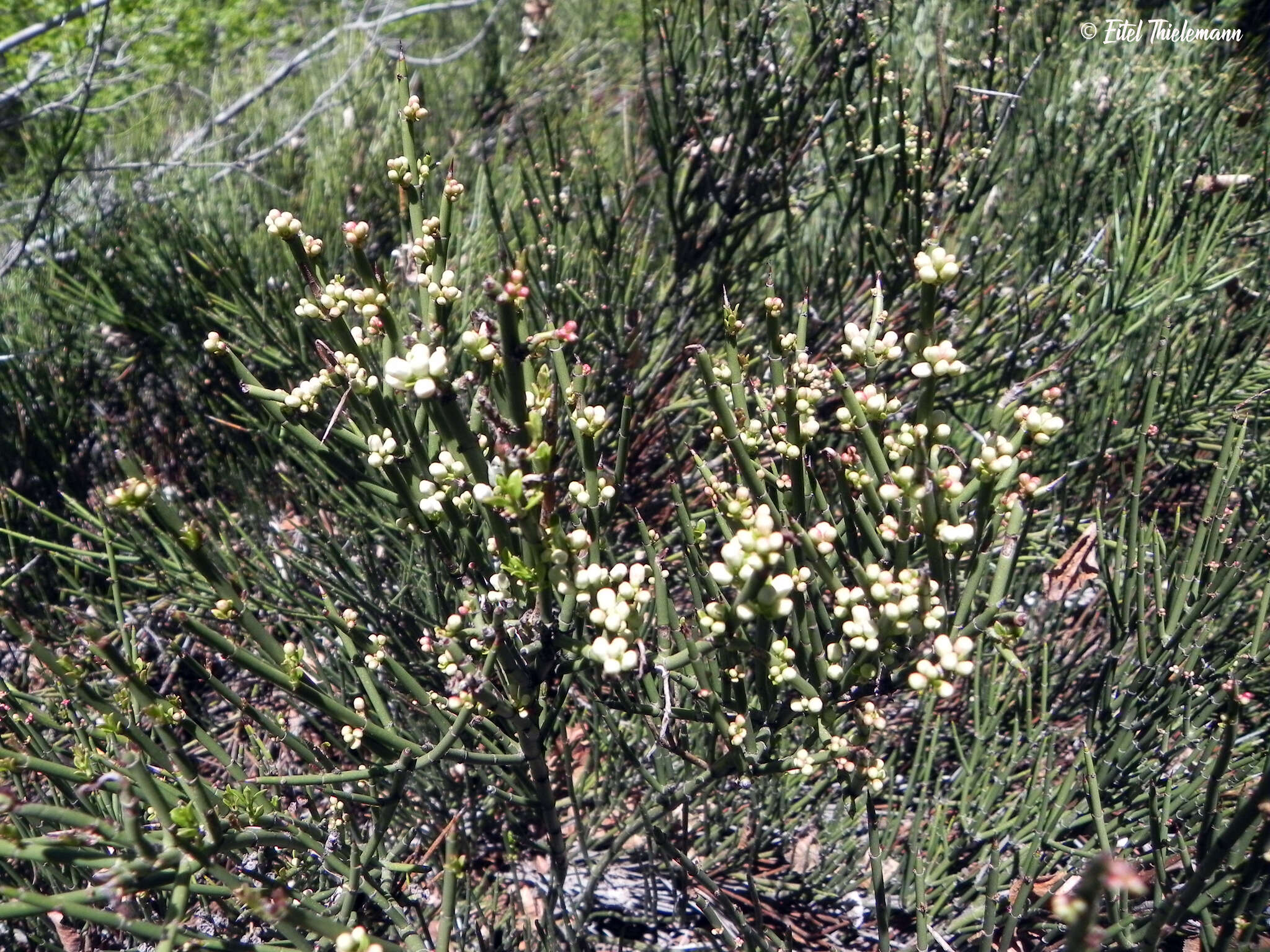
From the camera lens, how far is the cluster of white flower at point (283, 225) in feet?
3.89

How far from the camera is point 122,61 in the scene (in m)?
4.09

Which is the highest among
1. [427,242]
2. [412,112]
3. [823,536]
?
[412,112]

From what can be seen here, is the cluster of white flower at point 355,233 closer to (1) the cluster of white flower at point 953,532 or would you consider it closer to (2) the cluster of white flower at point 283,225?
(2) the cluster of white flower at point 283,225

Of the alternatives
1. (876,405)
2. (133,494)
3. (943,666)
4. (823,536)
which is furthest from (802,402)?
(133,494)

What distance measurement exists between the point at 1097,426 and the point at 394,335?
2.40 m

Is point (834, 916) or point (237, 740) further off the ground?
point (237, 740)

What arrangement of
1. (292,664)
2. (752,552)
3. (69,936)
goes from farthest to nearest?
(69,936), (292,664), (752,552)

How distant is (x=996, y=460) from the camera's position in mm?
1133

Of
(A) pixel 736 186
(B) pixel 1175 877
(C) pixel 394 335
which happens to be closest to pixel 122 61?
(A) pixel 736 186

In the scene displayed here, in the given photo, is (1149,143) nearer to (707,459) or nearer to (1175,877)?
(707,459)

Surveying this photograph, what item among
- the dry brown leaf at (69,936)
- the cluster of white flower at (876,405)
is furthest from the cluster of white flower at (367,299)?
the dry brown leaf at (69,936)

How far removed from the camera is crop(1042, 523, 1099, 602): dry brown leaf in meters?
2.13

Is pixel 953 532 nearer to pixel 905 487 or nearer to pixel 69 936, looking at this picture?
pixel 905 487

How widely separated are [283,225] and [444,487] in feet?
1.50
